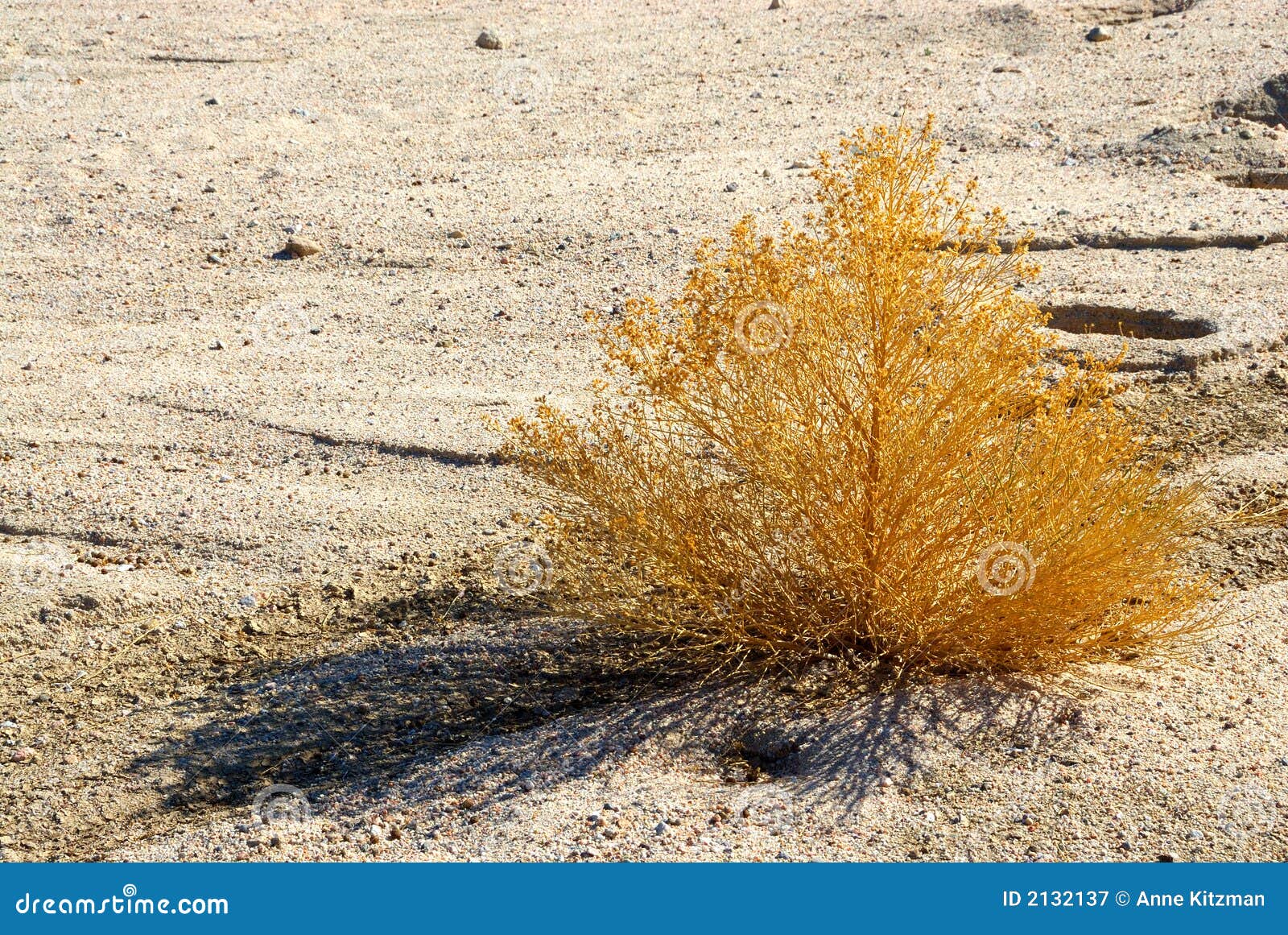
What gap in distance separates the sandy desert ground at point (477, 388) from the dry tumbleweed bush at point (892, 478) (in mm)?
198

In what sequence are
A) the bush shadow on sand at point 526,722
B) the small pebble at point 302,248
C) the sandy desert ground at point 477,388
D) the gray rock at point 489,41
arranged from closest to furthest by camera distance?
the sandy desert ground at point 477,388
the bush shadow on sand at point 526,722
the small pebble at point 302,248
the gray rock at point 489,41

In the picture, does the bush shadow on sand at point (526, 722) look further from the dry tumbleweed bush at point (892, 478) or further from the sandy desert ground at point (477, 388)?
the dry tumbleweed bush at point (892, 478)

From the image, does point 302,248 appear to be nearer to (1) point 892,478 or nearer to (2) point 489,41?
(2) point 489,41

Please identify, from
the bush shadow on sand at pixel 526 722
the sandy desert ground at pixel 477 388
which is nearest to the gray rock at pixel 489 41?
the sandy desert ground at pixel 477 388

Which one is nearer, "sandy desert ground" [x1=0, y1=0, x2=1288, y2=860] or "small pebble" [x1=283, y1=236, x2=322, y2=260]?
"sandy desert ground" [x1=0, y1=0, x2=1288, y2=860]

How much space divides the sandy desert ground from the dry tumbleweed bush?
20cm

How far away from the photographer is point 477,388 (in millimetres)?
5934

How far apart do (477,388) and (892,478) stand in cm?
292

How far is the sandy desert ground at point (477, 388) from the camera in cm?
324

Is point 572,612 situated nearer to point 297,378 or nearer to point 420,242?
point 297,378

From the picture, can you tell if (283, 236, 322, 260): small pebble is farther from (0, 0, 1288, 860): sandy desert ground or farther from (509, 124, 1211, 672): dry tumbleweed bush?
(509, 124, 1211, 672): dry tumbleweed bush

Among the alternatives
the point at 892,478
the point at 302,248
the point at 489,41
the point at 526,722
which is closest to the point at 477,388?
the point at 302,248

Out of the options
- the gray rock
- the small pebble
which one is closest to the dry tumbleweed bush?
the small pebble

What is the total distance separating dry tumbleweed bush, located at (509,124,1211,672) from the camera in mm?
3381
